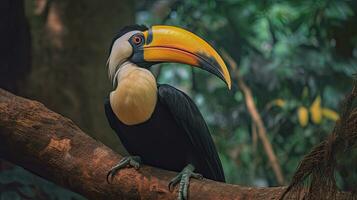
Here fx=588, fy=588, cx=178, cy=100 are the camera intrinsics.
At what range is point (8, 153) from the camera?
258 centimetres

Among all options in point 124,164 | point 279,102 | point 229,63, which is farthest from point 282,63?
point 124,164

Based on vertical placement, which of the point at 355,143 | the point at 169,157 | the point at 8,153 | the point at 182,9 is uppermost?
the point at 182,9

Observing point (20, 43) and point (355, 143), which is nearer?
point (355, 143)

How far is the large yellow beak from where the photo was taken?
2604 millimetres

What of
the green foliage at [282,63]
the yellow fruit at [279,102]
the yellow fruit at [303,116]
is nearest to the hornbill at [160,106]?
the green foliage at [282,63]

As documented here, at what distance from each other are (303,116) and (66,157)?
2.31 metres

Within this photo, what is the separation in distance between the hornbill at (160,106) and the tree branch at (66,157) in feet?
0.44

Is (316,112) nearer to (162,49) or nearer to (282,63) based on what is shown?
(282,63)

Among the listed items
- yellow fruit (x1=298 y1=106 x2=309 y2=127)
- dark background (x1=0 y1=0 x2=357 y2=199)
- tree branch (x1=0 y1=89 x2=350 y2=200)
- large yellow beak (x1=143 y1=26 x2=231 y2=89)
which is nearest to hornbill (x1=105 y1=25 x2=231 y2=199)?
large yellow beak (x1=143 y1=26 x2=231 y2=89)

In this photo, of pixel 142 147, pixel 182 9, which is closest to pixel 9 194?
pixel 142 147

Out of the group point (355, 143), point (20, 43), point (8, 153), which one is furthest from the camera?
point (20, 43)

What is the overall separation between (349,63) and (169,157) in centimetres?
215

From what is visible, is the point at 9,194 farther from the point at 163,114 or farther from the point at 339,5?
the point at 339,5

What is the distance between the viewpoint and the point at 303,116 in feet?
14.1
